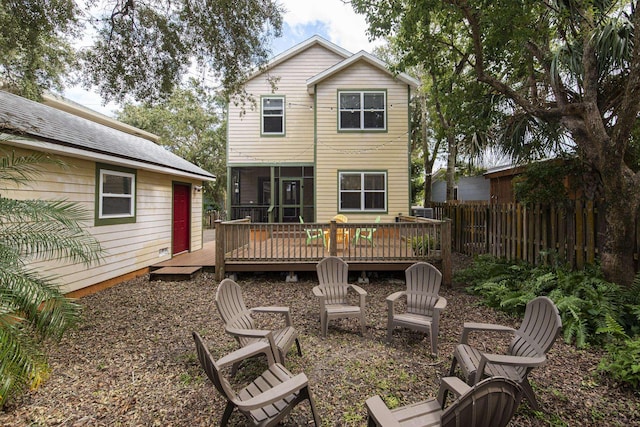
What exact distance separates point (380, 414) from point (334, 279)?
2.90 meters

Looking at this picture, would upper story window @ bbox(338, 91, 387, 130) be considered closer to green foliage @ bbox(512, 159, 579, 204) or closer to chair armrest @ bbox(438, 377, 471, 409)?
green foliage @ bbox(512, 159, 579, 204)

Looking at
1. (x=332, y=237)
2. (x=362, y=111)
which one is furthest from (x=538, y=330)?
(x=362, y=111)

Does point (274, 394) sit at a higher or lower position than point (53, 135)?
lower

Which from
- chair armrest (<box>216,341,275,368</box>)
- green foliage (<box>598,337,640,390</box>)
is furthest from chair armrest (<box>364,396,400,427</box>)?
green foliage (<box>598,337,640,390</box>)

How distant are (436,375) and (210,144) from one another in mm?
24769

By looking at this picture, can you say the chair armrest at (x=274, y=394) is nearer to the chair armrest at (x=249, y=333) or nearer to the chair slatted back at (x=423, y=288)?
the chair armrest at (x=249, y=333)

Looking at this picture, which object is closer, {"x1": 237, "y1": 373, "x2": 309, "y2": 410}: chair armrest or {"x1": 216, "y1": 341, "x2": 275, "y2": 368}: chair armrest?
{"x1": 237, "y1": 373, "x2": 309, "y2": 410}: chair armrest

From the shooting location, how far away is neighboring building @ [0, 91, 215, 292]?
17.3 ft

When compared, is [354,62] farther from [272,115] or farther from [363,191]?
[363,191]

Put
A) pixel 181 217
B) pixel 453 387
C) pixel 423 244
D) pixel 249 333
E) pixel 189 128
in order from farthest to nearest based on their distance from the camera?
pixel 189 128, pixel 181 217, pixel 423 244, pixel 249 333, pixel 453 387

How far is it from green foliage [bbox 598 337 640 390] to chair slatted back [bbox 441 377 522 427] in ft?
7.49

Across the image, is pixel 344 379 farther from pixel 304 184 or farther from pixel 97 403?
pixel 304 184

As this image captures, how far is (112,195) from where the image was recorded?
7207mm

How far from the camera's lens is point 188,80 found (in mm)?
7594
